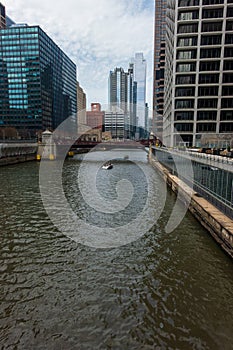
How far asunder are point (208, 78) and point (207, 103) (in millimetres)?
7428

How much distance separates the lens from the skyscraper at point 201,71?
66.2 meters

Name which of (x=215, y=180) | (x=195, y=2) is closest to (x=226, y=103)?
(x=195, y=2)

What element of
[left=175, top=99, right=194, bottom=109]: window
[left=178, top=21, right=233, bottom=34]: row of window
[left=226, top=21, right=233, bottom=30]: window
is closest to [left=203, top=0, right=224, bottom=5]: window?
[left=178, top=21, right=233, bottom=34]: row of window

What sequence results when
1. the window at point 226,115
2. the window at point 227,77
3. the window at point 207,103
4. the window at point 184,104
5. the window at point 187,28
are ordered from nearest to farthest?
the window at point 187,28, the window at point 227,77, the window at point 226,115, the window at point 207,103, the window at point 184,104

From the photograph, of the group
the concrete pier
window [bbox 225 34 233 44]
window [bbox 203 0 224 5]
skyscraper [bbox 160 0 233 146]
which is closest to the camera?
the concrete pier

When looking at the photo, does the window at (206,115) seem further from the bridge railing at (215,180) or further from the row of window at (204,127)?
the bridge railing at (215,180)

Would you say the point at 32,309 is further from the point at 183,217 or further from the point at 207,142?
the point at 207,142

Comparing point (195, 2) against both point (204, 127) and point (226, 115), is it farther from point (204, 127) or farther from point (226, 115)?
point (204, 127)

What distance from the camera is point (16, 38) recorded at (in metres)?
153

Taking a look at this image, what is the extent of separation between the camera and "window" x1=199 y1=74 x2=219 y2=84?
6944 cm

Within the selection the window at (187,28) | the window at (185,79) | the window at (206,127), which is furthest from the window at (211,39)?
the window at (206,127)

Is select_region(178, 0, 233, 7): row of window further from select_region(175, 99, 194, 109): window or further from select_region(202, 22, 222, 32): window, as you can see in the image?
select_region(175, 99, 194, 109): window

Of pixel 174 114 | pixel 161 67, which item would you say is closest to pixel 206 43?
pixel 174 114

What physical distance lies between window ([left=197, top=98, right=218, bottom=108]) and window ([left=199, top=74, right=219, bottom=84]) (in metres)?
5.29
